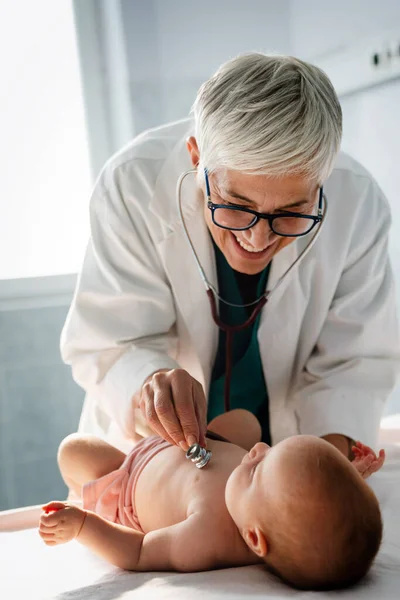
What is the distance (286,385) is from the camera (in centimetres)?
185

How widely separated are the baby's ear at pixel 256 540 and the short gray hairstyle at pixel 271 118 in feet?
2.09

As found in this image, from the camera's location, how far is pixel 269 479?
1.10m

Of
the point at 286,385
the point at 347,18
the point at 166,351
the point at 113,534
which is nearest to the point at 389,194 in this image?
the point at 347,18

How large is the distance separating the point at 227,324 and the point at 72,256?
1.41 m

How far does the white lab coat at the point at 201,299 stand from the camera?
1728 mm

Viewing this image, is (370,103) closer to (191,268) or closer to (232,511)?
(191,268)

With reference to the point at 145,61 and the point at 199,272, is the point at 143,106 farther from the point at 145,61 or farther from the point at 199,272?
the point at 199,272

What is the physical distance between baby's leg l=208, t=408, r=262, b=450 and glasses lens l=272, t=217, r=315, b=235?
0.44 meters

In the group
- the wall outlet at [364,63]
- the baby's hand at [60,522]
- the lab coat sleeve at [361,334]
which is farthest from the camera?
the wall outlet at [364,63]

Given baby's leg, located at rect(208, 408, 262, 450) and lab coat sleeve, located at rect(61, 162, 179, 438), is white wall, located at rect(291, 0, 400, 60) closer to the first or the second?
lab coat sleeve, located at rect(61, 162, 179, 438)

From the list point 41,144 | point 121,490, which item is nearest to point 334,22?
point 41,144

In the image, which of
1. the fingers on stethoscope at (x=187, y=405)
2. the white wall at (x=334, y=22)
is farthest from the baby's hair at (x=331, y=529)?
the white wall at (x=334, y=22)

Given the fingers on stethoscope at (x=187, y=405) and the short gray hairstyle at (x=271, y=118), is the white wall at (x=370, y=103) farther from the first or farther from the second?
the fingers on stethoscope at (x=187, y=405)

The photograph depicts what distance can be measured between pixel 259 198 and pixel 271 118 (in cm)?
16
